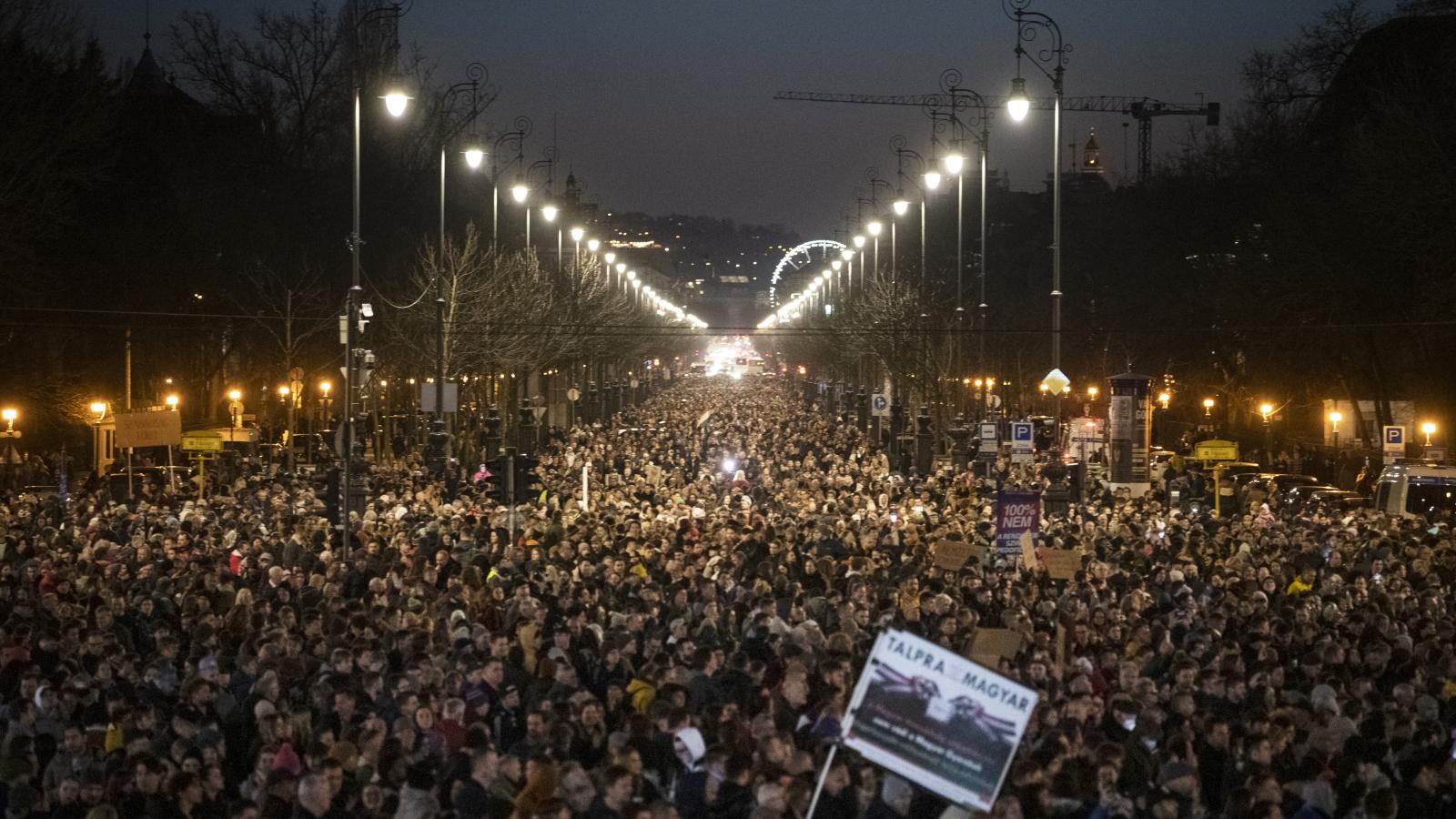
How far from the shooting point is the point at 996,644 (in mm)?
14656

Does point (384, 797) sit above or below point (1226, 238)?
below

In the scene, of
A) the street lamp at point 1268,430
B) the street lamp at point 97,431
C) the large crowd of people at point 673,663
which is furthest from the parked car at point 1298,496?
the street lamp at point 97,431

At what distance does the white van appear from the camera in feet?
105

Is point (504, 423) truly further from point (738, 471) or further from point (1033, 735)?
point (1033, 735)

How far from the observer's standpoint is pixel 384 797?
32.7 feet

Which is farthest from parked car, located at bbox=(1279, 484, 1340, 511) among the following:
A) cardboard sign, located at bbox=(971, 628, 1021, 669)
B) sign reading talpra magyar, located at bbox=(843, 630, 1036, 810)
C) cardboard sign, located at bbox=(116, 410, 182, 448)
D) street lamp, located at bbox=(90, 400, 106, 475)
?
street lamp, located at bbox=(90, 400, 106, 475)

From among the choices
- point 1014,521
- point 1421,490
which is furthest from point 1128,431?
point 1014,521

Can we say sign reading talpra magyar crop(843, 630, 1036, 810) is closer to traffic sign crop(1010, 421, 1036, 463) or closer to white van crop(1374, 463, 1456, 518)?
white van crop(1374, 463, 1456, 518)

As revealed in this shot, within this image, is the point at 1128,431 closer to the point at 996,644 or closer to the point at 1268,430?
the point at 1268,430

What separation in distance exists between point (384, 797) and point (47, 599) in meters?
8.74

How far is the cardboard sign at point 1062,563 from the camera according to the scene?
20.6 m

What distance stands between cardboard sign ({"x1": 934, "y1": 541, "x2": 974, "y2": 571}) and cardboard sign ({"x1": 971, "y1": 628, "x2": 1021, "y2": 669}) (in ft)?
18.9

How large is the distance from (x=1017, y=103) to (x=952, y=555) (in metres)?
13.9

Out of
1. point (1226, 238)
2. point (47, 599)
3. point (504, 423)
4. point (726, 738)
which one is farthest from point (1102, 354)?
point (726, 738)
